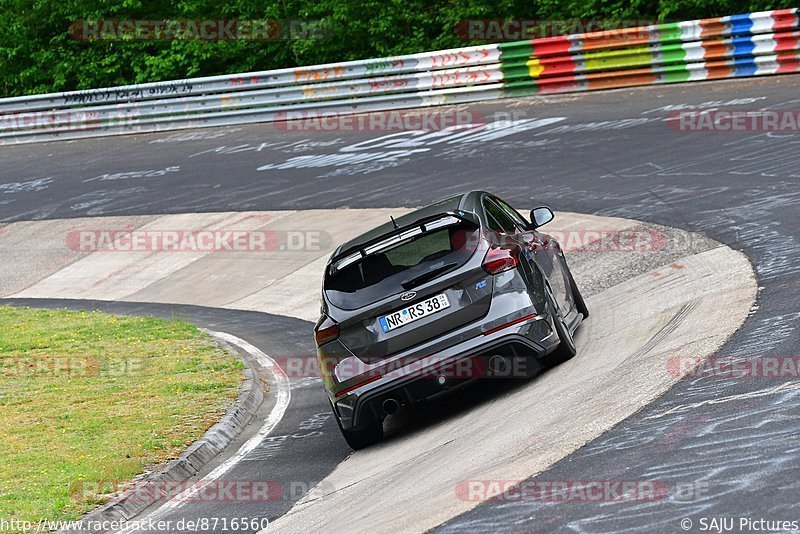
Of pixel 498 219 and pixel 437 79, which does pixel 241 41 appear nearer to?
pixel 437 79

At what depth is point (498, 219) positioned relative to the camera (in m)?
9.76

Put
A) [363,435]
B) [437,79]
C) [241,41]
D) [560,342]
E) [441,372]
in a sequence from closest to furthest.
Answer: [441,372], [363,435], [560,342], [437,79], [241,41]

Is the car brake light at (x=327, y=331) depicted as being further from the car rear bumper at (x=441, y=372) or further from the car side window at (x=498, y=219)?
the car side window at (x=498, y=219)

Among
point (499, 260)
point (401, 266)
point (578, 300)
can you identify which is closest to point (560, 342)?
point (499, 260)

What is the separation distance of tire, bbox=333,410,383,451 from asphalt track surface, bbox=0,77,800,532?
212 mm

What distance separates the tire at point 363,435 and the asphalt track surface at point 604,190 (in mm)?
212

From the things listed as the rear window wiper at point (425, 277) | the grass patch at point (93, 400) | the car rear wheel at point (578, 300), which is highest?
the rear window wiper at point (425, 277)

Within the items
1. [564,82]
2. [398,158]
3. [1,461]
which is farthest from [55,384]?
[564,82]

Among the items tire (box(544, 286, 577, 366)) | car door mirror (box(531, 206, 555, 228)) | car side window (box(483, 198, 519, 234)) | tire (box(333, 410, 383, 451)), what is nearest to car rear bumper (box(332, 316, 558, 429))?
tire (box(333, 410, 383, 451))

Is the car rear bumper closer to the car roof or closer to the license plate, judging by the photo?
the license plate

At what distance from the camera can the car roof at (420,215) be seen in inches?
359

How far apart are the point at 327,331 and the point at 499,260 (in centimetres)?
142

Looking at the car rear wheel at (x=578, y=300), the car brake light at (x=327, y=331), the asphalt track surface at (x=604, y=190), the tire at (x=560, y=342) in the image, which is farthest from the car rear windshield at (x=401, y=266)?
the car rear wheel at (x=578, y=300)

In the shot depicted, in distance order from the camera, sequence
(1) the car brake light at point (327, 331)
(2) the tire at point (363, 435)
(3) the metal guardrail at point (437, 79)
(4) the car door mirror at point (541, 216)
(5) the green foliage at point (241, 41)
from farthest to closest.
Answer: (5) the green foliage at point (241, 41) < (3) the metal guardrail at point (437, 79) < (4) the car door mirror at point (541, 216) < (2) the tire at point (363, 435) < (1) the car brake light at point (327, 331)
